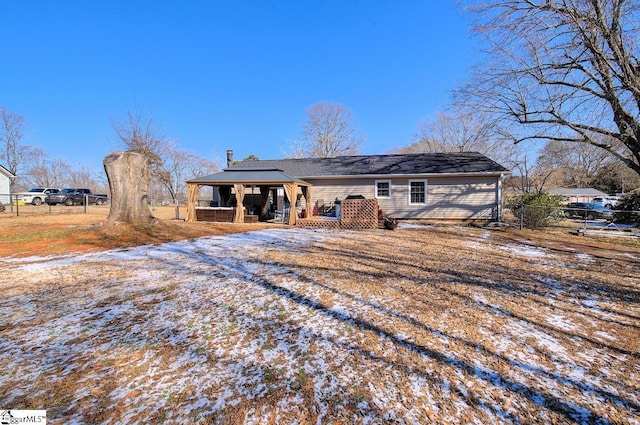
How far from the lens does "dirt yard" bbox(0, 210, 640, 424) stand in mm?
2068

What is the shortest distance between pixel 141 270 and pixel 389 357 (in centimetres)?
485

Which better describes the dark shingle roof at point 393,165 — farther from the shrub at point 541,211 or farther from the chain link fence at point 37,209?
the chain link fence at point 37,209

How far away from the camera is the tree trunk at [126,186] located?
30.9 ft

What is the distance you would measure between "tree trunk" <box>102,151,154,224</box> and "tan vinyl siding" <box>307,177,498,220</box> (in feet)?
30.0

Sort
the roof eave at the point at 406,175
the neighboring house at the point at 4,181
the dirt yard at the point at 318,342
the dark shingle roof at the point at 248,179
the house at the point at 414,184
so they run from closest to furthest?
the dirt yard at the point at 318,342 → the dark shingle roof at the point at 248,179 → the roof eave at the point at 406,175 → the house at the point at 414,184 → the neighboring house at the point at 4,181

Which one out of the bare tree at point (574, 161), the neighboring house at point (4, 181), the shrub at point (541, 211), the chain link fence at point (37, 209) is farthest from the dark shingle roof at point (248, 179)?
the bare tree at point (574, 161)

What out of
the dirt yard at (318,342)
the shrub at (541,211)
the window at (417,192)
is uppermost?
the window at (417,192)

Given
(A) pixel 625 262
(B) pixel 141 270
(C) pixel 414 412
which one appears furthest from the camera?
(A) pixel 625 262

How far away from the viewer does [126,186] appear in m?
9.57

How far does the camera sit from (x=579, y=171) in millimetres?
47062

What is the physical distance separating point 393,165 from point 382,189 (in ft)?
5.56

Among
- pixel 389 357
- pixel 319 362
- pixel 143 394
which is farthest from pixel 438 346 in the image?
pixel 143 394

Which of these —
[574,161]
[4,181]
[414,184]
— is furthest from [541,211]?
[574,161]

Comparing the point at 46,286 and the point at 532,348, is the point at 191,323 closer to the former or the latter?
the point at 46,286
